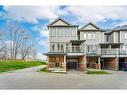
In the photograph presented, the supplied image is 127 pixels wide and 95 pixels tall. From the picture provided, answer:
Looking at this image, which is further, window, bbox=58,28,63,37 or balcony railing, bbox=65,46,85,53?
window, bbox=58,28,63,37

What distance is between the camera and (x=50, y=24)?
3309 cm

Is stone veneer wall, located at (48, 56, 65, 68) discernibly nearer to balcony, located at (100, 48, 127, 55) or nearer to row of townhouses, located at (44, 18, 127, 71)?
row of townhouses, located at (44, 18, 127, 71)

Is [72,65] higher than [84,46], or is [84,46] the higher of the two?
[84,46]

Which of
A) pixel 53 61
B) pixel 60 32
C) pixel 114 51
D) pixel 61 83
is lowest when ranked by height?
pixel 61 83

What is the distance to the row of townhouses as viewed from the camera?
31.2 metres

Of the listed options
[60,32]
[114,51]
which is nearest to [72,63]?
[60,32]

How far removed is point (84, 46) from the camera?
30594 millimetres

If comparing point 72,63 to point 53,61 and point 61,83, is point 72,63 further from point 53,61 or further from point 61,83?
point 61,83

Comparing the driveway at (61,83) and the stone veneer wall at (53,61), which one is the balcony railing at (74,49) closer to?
the stone veneer wall at (53,61)

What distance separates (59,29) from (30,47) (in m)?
28.5

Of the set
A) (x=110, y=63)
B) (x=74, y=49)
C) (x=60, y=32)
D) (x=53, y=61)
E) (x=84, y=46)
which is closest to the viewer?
(x=84, y=46)

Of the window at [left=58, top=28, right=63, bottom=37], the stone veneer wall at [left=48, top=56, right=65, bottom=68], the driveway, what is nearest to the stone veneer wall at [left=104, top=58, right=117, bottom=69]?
the stone veneer wall at [left=48, top=56, right=65, bottom=68]
